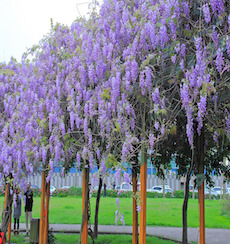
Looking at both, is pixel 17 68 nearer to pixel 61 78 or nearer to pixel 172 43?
pixel 61 78

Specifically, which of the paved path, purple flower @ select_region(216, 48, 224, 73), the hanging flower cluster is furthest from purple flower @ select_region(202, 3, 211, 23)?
the paved path

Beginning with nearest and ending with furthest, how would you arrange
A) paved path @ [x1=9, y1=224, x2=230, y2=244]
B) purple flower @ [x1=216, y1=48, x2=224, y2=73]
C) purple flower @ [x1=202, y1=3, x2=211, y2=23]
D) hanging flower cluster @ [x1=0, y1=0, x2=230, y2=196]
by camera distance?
purple flower @ [x1=216, y1=48, x2=224, y2=73] → purple flower @ [x1=202, y1=3, x2=211, y2=23] → hanging flower cluster @ [x1=0, y1=0, x2=230, y2=196] → paved path @ [x1=9, y1=224, x2=230, y2=244]

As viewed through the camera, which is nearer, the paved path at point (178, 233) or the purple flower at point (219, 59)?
the purple flower at point (219, 59)

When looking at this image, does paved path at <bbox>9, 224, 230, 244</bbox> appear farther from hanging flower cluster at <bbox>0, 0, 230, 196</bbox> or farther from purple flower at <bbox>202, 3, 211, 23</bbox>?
purple flower at <bbox>202, 3, 211, 23</bbox>

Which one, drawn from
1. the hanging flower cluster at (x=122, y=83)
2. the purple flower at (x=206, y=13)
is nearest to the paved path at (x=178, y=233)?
the hanging flower cluster at (x=122, y=83)

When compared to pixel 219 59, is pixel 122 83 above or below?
below

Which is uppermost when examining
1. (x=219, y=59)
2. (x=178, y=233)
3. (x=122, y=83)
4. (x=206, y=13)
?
(x=206, y=13)

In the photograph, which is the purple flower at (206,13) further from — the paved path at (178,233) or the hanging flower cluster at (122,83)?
the paved path at (178,233)

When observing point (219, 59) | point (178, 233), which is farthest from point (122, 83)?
point (178, 233)

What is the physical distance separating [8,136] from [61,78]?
2.51 m

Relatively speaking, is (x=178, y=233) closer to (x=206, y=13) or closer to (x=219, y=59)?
(x=219, y=59)

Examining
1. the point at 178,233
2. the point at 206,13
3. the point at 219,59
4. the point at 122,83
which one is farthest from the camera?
the point at 178,233

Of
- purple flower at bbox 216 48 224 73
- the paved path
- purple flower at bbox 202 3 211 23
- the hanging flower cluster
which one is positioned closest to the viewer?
purple flower at bbox 216 48 224 73

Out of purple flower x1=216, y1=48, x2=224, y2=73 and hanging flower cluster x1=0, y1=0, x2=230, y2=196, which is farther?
hanging flower cluster x1=0, y1=0, x2=230, y2=196
